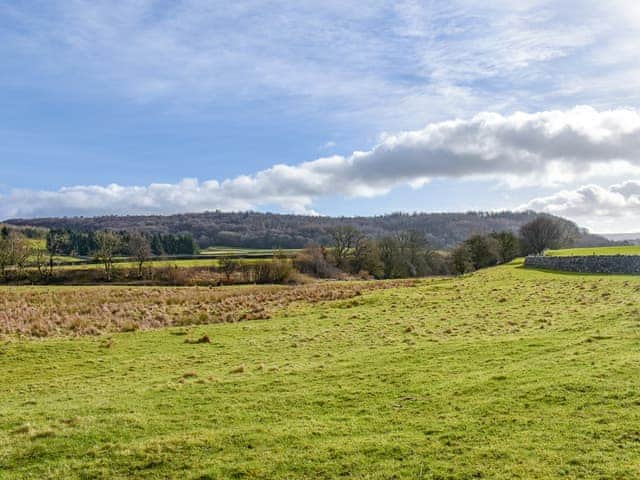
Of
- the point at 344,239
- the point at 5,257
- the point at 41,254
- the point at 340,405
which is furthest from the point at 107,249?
the point at 340,405

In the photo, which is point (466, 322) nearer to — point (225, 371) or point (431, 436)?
point (225, 371)

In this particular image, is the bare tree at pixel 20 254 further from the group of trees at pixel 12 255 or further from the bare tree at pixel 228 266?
the bare tree at pixel 228 266

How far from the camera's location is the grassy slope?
26.2 ft

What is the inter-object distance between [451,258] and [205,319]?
61.5m

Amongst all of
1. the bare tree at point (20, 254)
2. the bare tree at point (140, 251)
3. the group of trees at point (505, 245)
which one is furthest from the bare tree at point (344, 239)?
the bare tree at point (20, 254)

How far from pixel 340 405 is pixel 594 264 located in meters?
41.4

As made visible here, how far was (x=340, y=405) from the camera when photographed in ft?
35.8

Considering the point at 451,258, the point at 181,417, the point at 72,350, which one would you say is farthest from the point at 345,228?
the point at 181,417

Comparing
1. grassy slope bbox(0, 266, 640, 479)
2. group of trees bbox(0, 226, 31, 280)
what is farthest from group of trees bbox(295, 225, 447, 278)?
grassy slope bbox(0, 266, 640, 479)

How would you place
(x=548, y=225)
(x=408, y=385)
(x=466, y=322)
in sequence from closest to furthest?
(x=408, y=385), (x=466, y=322), (x=548, y=225)

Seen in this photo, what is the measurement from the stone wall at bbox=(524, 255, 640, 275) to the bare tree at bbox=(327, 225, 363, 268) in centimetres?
4393

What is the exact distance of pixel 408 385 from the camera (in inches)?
471

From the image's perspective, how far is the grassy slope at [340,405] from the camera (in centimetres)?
800

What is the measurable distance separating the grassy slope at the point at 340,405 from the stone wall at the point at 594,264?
23816 millimetres
